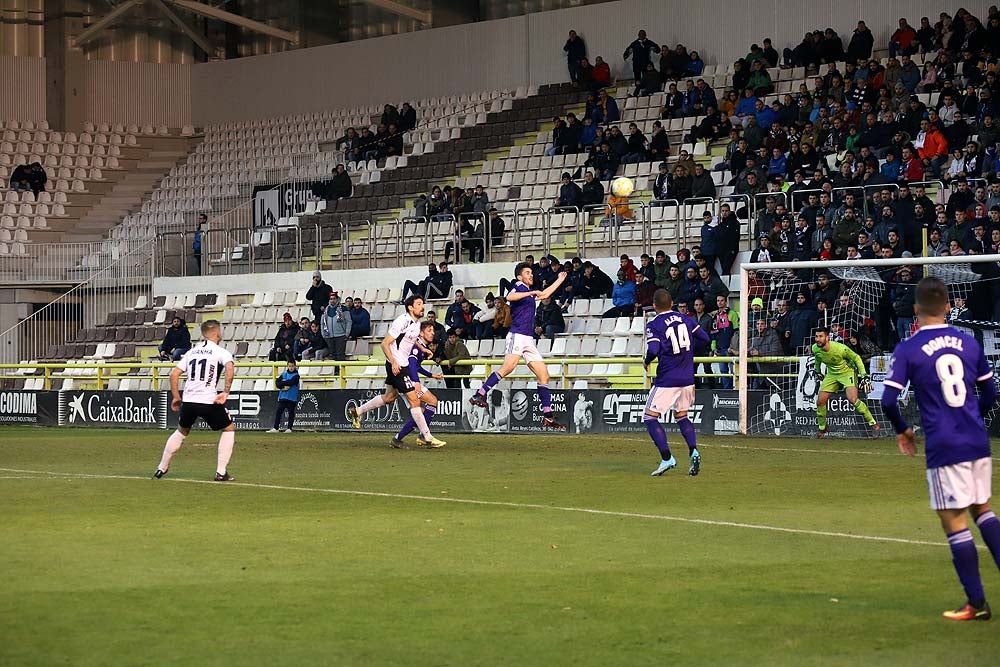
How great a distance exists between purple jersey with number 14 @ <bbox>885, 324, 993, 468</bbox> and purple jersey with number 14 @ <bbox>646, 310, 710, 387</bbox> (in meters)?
8.31

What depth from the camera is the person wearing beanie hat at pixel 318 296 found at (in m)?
34.6

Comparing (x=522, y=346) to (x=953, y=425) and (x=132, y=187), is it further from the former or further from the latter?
(x=132, y=187)

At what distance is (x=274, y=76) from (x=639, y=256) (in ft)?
74.2

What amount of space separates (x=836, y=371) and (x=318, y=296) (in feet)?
47.6

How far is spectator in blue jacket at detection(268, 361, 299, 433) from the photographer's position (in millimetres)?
27500

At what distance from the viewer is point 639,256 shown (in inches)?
1276

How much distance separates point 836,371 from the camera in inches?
930

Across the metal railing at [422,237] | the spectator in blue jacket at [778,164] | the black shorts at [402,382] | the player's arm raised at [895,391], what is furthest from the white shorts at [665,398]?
the spectator in blue jacket at [778,164]

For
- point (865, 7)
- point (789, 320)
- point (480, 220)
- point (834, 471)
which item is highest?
point (865, 7)

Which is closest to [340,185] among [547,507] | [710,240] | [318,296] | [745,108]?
[318,296]

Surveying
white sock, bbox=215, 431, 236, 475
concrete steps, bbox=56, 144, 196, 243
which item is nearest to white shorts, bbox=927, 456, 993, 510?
white sock, bbox=215, 431, 236, 475

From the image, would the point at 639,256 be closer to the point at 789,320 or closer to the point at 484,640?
the point at 789,320

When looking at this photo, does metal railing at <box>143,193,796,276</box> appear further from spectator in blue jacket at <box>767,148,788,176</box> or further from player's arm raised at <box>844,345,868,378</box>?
player's arm raised at <box>844,345,868,378</box>

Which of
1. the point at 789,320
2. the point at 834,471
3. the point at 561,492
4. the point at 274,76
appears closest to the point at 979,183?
the point at 789,320
